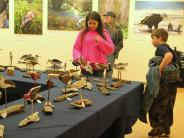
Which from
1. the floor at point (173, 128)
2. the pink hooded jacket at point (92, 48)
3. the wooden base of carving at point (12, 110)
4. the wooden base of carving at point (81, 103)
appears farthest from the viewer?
the floor at point (173, 128)

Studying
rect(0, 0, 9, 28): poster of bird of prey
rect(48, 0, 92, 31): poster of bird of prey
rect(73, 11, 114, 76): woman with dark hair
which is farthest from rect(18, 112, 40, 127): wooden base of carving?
rect(0, 0, 9, 28): poster of bird of prey

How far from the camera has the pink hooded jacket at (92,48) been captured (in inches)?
144

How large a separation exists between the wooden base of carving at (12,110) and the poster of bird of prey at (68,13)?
4.84 metres

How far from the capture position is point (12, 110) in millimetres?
1984

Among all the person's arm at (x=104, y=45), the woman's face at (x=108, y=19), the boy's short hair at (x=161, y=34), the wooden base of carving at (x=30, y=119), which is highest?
the woman's face at (x=108, y=19)

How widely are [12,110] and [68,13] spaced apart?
5.08 metres

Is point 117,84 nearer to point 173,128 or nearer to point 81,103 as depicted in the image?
point 81,103

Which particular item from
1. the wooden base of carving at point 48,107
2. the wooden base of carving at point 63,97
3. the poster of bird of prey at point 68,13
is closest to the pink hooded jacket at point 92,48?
the wooden base of carving at point 63,97

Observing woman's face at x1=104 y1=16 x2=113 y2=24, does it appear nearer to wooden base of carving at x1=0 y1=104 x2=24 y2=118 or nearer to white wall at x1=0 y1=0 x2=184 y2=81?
white wall at x1=0 y1=0 x2=184 y2=81

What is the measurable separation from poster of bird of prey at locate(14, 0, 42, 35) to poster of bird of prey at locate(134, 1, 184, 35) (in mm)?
2168

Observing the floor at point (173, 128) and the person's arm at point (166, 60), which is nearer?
the person's arm at point (166, 60)

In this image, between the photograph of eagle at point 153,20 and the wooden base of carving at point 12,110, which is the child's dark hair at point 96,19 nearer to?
the wooden base of carving at point 12,110

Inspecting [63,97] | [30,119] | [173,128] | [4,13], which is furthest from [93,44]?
[4,13]

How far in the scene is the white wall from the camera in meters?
6.51
